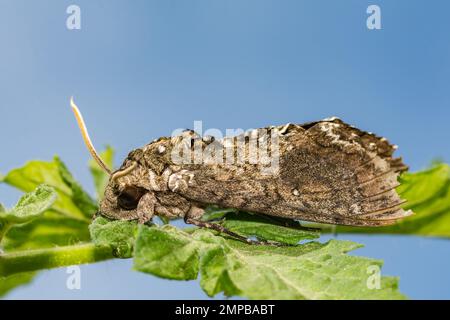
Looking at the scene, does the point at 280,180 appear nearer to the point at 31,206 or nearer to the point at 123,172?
the point at 123,172

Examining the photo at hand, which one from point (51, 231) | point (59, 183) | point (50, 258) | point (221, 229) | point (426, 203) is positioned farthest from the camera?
point (59, 183)

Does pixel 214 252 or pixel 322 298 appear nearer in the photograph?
pixel 322 298

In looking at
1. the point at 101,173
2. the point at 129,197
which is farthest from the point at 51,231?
the point at 129,197

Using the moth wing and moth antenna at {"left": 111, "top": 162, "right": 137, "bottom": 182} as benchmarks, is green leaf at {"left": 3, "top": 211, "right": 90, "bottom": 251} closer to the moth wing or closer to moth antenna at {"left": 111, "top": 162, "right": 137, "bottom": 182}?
moth antenna at {"left": 111, "top": 162, "right": 137, "bottom": 182}

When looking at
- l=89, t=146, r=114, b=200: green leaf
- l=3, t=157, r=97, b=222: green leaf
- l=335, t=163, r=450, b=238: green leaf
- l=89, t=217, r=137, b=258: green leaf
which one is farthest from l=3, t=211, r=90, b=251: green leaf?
l=335, t=163, r=450, b=238: green leaf

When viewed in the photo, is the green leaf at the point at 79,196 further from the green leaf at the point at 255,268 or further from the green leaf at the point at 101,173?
the green leaf at the point at 255,268
